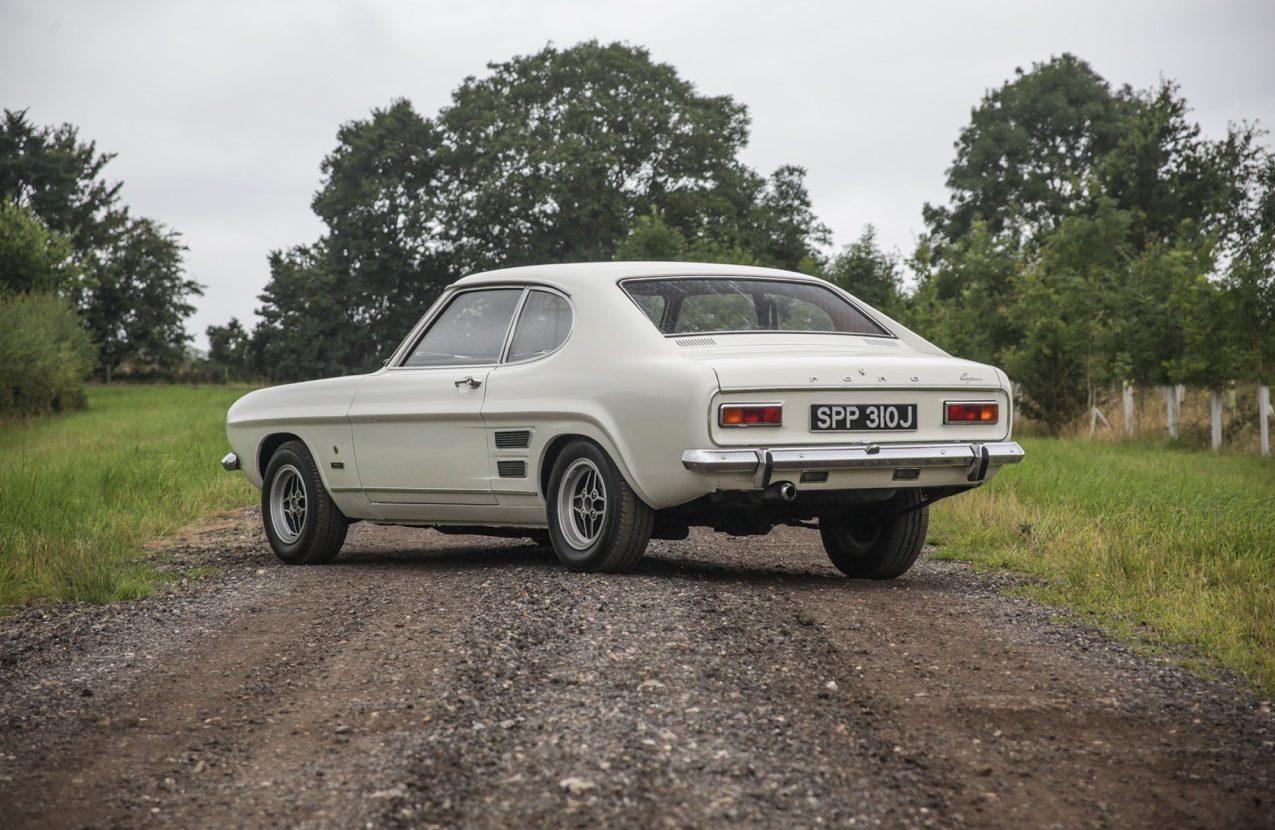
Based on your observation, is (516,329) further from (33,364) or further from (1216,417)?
(33,364)

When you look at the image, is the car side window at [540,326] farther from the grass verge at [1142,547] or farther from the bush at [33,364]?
the bush at [33,364]

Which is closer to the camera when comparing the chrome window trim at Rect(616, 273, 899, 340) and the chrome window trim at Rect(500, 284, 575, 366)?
the chrome window trim at Rect(616, 273, 899, 340)

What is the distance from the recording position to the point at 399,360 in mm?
8375

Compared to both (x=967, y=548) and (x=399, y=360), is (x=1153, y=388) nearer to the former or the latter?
(x=967, y=548)

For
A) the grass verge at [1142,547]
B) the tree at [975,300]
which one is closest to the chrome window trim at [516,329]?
the grass verge at [1142,547]

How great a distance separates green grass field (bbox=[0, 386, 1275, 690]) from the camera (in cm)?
643

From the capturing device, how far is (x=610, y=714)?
4383 mm

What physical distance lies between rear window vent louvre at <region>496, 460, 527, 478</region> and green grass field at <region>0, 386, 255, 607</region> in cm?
194

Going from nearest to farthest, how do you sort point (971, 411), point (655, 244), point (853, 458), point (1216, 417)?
point (853, 458) < point (971, 411) < point (1216, 417) < point (655, 244)

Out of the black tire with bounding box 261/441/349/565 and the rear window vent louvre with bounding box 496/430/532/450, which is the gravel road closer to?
the rear window vent louvre with bounding box 496/430/532/450

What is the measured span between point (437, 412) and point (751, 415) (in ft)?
6.84

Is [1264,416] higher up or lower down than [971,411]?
lower down

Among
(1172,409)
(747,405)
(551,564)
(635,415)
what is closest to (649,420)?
(635,415)

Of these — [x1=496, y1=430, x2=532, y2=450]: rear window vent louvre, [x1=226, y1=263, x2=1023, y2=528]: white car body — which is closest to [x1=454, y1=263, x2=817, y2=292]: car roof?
[x1=226, y1=263, x2=1023, y2=528]: white car body
